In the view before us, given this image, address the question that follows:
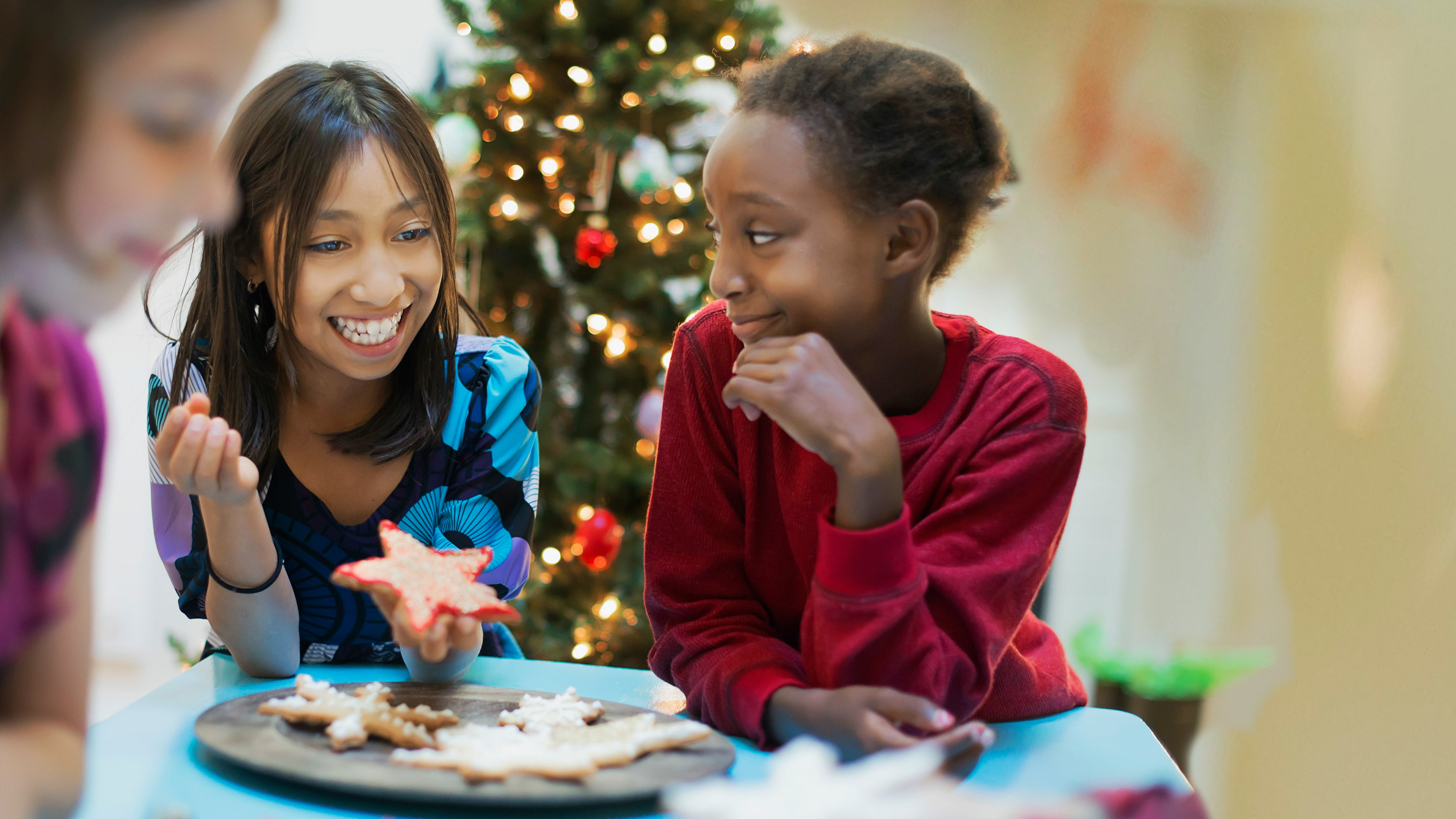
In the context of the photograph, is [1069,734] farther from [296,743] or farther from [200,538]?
[200,538]

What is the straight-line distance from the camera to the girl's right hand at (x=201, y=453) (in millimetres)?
896

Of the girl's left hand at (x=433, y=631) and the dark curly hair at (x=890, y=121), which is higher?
the dark curly hair at (x=890, y=121)

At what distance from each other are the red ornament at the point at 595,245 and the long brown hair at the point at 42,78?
2.06 m

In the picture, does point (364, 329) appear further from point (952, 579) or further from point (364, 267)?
point (952, 579)

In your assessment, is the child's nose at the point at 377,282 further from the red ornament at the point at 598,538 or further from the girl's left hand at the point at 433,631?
the red ornament at the point at 598,538

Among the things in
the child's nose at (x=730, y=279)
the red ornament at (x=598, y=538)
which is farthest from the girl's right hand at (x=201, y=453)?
the red ornament at (x=598, y=538)

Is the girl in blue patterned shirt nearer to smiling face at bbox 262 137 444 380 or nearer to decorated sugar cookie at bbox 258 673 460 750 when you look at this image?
smiling face at bbox 262 137 444 380

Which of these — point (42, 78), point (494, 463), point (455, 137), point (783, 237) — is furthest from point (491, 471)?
point (455, 137)

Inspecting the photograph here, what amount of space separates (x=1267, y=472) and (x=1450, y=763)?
0.95m

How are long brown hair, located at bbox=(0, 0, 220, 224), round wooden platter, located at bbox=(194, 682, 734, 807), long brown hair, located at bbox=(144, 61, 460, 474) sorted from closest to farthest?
long brown hair, located at bbox=(0, 0, 220, 224) < round wooden platter, located at bbox=(194, 682, 734, 807) < long brown hair, located at bbox=(144, 61, 460, 474)

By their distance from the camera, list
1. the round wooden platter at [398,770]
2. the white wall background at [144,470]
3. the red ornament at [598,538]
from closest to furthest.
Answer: the round wooden platter at [398,770] → the red ornament at [598,538] → the white wall background at [144,470]

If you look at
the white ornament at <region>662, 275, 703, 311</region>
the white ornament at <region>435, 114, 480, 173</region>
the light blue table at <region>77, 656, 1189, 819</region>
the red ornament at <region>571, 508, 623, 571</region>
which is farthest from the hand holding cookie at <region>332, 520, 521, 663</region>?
the white ornament at <region>662, 275, 703, 311</region>

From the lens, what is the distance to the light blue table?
2.43ft

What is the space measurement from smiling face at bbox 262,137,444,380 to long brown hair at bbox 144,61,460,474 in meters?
0.01
